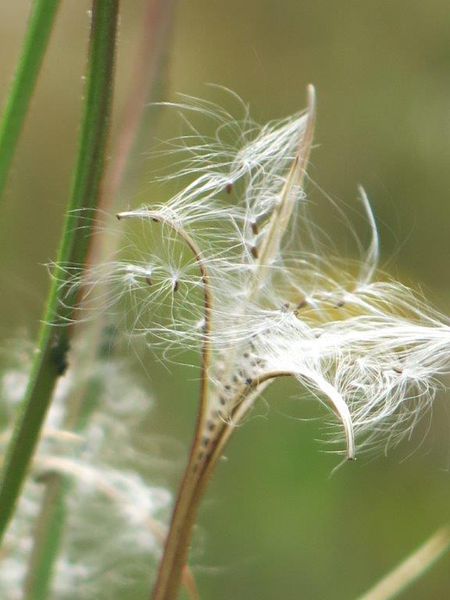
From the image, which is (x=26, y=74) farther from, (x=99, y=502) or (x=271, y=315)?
(x=99, y=502)

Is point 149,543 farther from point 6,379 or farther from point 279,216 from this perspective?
point 279,216

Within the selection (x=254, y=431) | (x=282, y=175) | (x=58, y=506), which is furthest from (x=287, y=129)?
(x=254, y=431)

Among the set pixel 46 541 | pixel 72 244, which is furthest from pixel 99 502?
pixel 72 244

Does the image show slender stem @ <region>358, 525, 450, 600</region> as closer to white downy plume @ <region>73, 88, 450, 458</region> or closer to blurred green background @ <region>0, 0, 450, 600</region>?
white downy plume @ <region>73, 88, 450, 458</region>

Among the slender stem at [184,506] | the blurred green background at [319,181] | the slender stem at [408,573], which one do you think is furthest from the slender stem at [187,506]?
the blurred green background at [319,181]

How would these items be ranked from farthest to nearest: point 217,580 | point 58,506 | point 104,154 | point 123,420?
point 217,580
point 123,420
point 58,506
point 104,154

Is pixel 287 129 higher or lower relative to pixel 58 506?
higher

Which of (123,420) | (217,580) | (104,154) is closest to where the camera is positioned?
(104,154)
